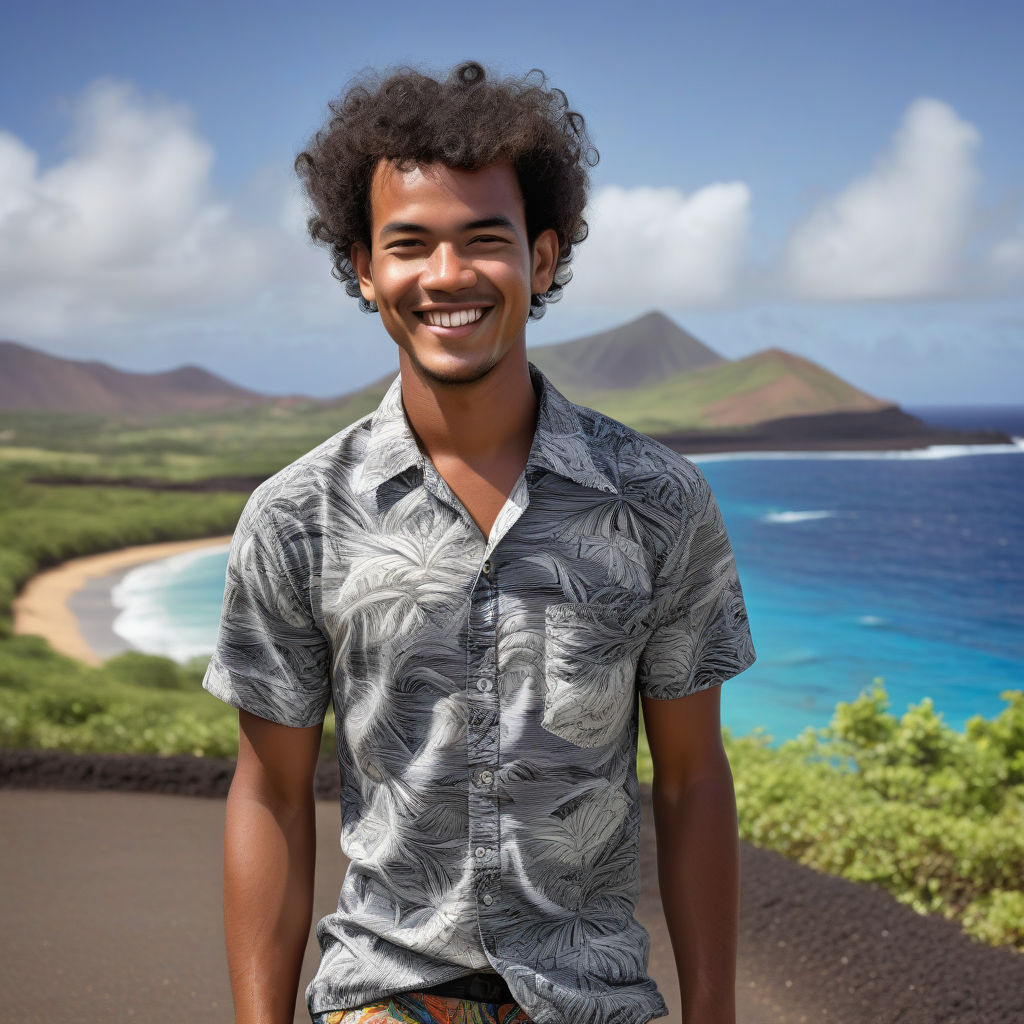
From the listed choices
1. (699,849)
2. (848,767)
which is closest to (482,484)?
(699,849)

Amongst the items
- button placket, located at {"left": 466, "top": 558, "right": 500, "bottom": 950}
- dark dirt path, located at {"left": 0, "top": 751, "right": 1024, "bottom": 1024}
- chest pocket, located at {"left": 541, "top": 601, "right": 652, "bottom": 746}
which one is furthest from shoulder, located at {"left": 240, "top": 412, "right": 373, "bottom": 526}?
dark dirt path, located at {"left": 0, "top": 751, "right": 1024, "bottom": 1024}

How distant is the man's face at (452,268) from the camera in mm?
1578

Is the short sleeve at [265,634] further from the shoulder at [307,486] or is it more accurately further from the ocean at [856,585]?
the ocean at [856,585]

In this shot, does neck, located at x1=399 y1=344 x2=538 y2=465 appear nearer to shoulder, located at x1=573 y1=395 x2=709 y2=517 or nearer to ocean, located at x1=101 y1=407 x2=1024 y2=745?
shoulder, located at x1=573 y1=395 x2=709 y2=517

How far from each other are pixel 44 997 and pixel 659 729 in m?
2.22

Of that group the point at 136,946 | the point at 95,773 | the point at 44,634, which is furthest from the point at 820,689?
the point at 136,946

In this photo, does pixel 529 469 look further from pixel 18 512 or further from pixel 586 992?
pixel 18 512

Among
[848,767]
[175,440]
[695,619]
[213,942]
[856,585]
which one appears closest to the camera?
[695,619]

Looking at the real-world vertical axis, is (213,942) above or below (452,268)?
below

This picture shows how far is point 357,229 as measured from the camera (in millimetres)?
1795

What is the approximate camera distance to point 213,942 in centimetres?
342

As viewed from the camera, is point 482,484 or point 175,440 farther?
point 175,440

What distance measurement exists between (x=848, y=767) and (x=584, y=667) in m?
4.12

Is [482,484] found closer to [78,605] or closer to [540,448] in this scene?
[540,448]
